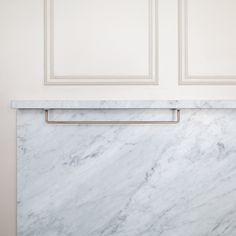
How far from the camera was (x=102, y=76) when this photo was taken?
1396mm

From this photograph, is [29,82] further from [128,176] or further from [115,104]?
[128,176]

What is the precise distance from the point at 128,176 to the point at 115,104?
0.32 metres

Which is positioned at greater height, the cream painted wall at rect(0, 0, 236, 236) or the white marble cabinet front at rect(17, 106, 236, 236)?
the cream painted wall at rect(0, 0, 236, 236)

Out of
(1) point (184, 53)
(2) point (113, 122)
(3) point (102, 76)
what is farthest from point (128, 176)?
(1) point (184, 53)

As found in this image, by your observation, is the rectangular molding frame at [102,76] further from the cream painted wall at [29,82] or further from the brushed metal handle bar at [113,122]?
the brushed metal handle bar at [113,122]

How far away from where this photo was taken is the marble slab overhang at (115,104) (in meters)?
1.34

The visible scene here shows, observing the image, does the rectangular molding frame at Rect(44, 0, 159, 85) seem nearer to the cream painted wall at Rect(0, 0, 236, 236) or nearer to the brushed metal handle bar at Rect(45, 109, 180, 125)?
the cream painted wall at Rect(0, 0, 236, 236)

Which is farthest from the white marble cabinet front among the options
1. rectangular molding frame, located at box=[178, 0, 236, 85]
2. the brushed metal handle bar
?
rectangular molding frame, located at box=[178, 0, 236, 85]

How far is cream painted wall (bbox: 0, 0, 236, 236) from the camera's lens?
139cm

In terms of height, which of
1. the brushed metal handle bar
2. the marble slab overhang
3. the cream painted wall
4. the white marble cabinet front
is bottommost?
the white marble cabinet front

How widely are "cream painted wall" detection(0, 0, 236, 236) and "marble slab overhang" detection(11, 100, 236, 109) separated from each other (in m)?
0.05

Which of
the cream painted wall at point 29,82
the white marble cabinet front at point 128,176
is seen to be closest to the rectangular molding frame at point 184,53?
the cream painted wall at point 29,82

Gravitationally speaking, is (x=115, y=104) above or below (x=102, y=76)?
below

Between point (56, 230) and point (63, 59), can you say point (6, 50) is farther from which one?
point (56, 230)
